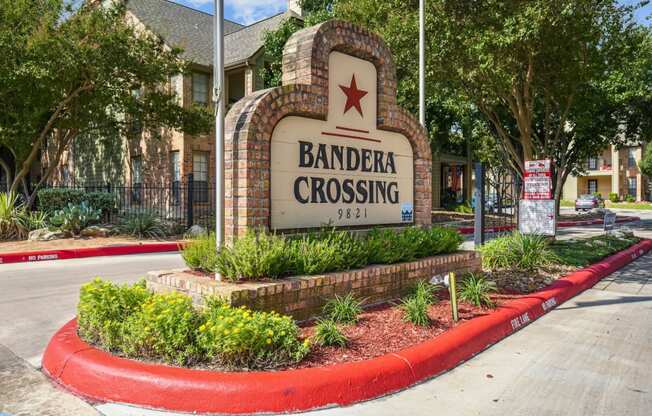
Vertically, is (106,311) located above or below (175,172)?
below

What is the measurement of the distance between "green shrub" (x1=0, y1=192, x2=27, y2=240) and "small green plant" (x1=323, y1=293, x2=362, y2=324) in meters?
13.3

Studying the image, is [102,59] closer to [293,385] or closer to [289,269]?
[289,269]

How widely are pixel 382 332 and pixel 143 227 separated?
12977 millimetres

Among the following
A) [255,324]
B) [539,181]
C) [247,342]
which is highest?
[539,181]

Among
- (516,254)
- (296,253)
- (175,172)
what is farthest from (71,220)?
(516,254)

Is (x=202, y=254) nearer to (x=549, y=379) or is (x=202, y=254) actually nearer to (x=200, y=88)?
(x=549, y=379)

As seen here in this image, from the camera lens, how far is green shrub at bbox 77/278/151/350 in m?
4.15

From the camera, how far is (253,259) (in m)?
5.01

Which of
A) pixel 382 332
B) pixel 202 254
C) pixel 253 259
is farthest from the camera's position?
pixel 202 254

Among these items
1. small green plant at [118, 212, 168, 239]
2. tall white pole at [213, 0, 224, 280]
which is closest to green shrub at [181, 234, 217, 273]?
tall white pole at [213, 0, 224, 280]

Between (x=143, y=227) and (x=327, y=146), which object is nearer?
(x=327, y=146)

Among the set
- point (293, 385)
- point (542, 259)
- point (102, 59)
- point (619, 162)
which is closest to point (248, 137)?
point (293, 385)

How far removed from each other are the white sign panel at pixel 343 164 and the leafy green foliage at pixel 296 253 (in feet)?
1.18

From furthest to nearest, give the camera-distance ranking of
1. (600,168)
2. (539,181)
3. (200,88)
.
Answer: (600,168)
(200,88)
(539,181)
